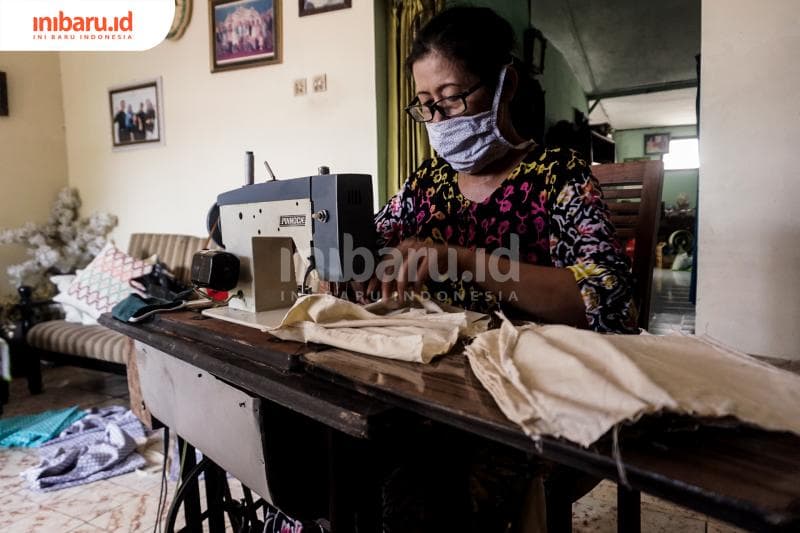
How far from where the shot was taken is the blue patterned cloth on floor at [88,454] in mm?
2168

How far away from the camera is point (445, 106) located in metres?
1.20

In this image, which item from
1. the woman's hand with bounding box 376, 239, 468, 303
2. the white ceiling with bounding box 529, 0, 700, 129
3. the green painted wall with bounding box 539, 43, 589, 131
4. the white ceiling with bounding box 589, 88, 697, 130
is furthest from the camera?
the white ceiling with bounding box 589, 88, 697, 130

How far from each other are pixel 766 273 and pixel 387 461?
1.62 meters

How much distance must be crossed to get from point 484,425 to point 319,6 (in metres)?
2.82

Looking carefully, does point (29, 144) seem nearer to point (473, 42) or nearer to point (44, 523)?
point (44, 523)

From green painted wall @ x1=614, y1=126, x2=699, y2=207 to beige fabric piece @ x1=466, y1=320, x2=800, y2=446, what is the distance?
40.6 ft

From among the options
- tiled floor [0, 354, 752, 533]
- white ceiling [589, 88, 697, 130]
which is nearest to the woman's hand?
tiled floor [0, 354, 752, 533]

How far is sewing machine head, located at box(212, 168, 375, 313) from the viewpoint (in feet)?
3.30

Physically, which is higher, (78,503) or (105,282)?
(105,282)

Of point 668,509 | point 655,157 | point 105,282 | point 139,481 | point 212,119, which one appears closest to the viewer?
point 668,509

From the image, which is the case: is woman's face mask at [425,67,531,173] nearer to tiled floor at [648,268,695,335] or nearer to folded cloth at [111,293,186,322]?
folded cloth at [111,293,186,322]

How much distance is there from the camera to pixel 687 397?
490 mm

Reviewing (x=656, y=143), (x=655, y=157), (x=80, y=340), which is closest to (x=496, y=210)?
(x=80, y=340)

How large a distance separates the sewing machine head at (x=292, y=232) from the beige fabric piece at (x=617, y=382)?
1.41ft
